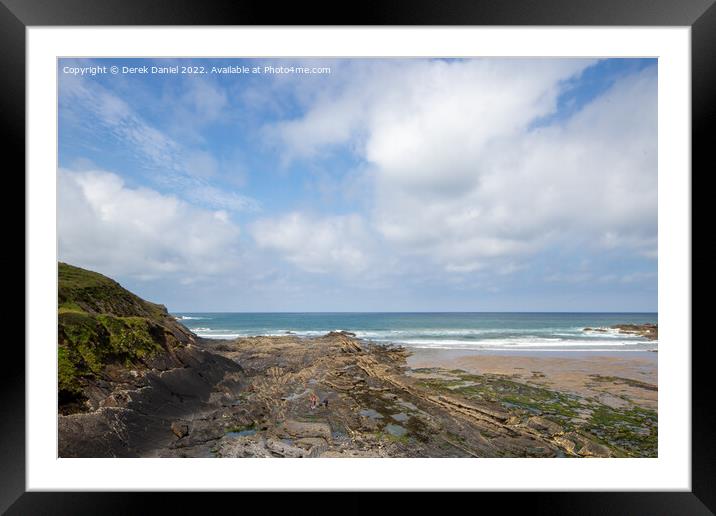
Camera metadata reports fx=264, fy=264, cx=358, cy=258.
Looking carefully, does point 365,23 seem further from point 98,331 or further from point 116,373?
point 116,373

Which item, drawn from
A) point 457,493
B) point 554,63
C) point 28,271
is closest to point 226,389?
point 28,271

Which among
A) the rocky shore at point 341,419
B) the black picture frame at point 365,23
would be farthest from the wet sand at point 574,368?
the black picture frame at point 365,23

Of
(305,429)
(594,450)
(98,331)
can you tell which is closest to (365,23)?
(305,429)

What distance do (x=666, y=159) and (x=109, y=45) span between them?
11.6 feet

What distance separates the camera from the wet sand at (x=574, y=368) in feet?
11.7

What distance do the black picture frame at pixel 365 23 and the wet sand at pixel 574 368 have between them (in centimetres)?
182

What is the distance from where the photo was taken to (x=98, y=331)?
104 inches

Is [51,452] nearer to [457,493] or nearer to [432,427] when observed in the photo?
[457,493]

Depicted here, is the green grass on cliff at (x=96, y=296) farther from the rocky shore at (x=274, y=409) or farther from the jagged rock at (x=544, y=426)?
the jagged rock at (x=544, y=426)

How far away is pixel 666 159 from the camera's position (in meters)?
1.62

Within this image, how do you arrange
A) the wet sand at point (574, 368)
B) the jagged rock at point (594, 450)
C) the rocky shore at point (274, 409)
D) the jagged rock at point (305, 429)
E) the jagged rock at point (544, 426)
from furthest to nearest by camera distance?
the wet sand at point (574, 368) → the jagged rock at point (544, 426) → the jagged rock at point (305, 429) → the jagged rock at point (594, 450) → the rocky shore at point (274, 409)

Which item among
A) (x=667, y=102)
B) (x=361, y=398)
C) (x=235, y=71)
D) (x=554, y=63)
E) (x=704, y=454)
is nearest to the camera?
(x=704, y=454)

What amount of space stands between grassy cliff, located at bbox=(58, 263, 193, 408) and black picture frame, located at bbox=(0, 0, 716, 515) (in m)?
0.85

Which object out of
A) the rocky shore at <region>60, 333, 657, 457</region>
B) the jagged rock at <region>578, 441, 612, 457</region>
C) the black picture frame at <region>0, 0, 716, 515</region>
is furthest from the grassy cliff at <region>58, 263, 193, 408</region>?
the jagged rock at <region>578, 441, 612, 457</region>
